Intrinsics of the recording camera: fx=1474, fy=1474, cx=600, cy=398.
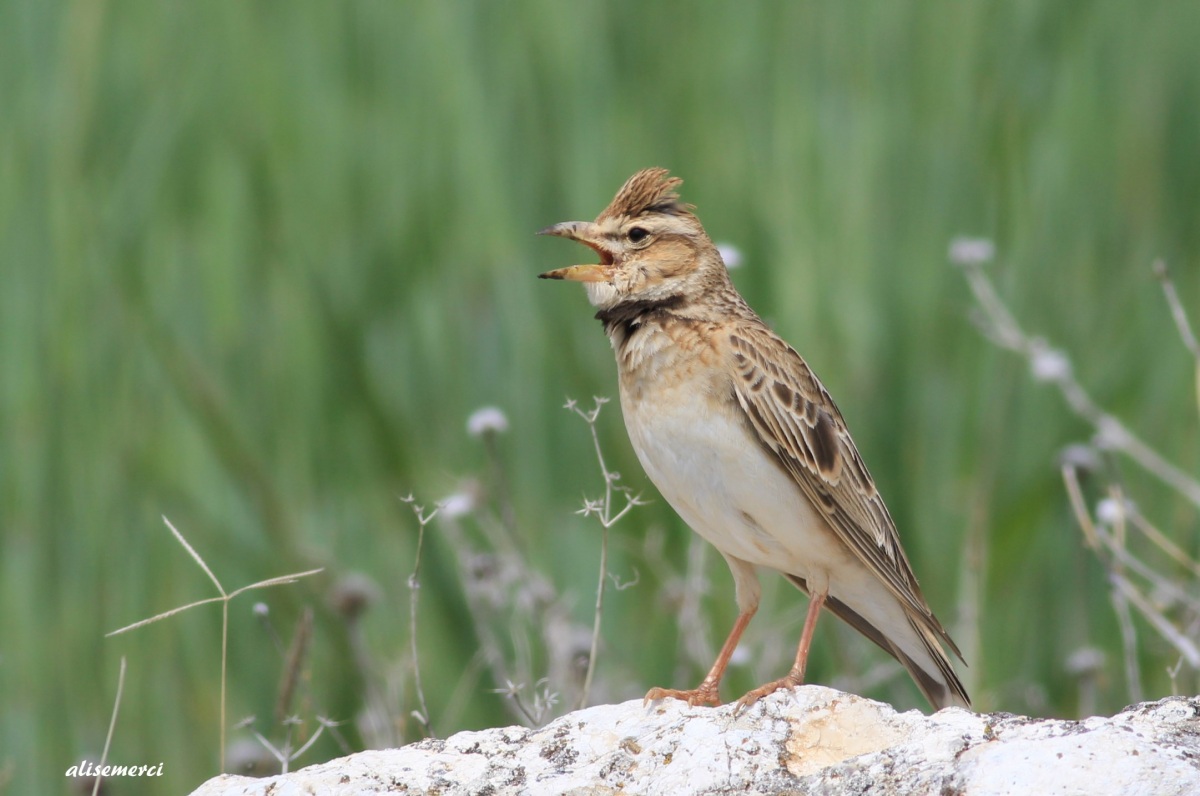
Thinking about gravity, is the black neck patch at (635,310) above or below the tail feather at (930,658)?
above

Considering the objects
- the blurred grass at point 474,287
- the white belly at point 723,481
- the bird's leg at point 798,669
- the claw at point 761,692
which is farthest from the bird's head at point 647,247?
the blurred grass at point 474,287

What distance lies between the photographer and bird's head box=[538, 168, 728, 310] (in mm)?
4484

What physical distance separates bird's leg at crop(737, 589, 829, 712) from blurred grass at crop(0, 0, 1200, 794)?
1600mm

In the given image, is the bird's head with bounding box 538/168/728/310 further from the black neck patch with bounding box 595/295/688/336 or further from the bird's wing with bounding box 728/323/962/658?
the bird's wing with bounding box 728/323/962/658

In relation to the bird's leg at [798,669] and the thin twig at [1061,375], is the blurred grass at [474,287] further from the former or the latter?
the bird's leg at [798,669]

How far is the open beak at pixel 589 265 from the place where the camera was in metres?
4.34

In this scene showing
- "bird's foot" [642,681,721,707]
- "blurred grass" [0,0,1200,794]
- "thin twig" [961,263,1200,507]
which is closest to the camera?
"bird's foot" [642,681,721,707]

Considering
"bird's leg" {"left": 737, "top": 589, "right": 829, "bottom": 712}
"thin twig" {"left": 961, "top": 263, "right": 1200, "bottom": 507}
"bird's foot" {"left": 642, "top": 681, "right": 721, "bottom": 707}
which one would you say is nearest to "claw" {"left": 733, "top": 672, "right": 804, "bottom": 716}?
"bird's leg" {"left": 737, "top": 589, "right": 829, "bottom": 712}

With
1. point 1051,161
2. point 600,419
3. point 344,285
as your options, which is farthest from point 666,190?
point 1051,161

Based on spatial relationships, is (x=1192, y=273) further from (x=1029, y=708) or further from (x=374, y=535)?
(x=374, y=535)

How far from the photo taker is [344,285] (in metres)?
6.08

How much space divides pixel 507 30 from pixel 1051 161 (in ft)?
7.81

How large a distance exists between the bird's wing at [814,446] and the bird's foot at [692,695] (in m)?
0.67

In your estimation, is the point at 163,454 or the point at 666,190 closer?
the point at 666,190
